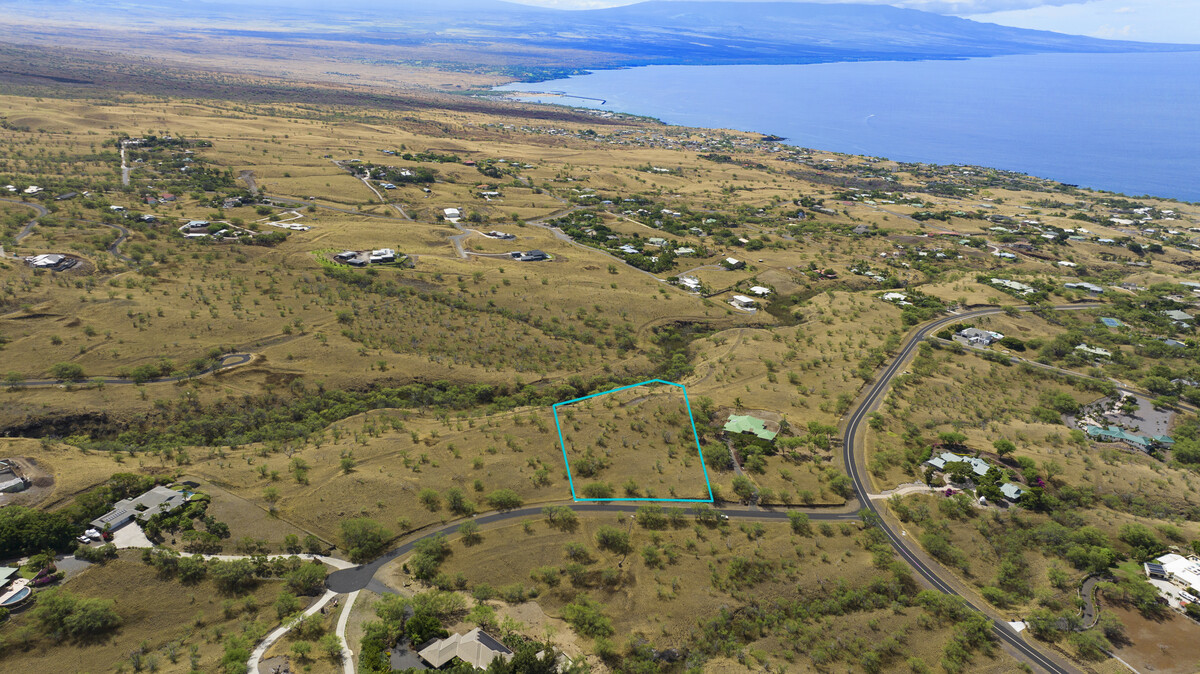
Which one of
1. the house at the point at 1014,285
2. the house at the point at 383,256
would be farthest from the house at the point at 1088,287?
the house at the point at 383,256

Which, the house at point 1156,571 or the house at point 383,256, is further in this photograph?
the house at point 383,256

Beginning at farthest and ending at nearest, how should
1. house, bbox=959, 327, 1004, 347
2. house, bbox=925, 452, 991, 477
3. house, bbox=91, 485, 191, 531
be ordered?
1. house, bbox=959, 327, 1004, 347
2. house, bbox=925, 452, 991, 477
3. house, bbox=91, 485, 191, 531

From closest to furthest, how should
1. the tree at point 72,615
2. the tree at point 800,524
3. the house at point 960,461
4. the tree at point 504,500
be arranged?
the tree at point 72,615, the tree at point 800,524, the tree at point 504,500, the house at point 960,461

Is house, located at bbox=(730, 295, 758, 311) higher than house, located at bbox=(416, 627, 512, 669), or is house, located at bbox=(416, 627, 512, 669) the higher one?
house, located at bbox=(730, 295, 758, 311)

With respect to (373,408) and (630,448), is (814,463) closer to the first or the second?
(630,448)

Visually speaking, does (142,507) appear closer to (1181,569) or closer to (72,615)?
(72,615)

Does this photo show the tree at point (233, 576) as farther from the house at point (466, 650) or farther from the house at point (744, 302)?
the house at point (744, 302)

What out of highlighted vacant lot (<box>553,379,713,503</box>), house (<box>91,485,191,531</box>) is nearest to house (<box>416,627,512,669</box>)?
highlighted vacant lot (<box>553,379,713,503</box>)

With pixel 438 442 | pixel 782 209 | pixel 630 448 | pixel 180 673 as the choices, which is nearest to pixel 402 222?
pixel 438 442

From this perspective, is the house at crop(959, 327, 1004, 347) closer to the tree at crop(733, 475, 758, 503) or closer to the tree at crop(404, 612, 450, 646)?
the tree at crop(733, 475, 758, 503)
